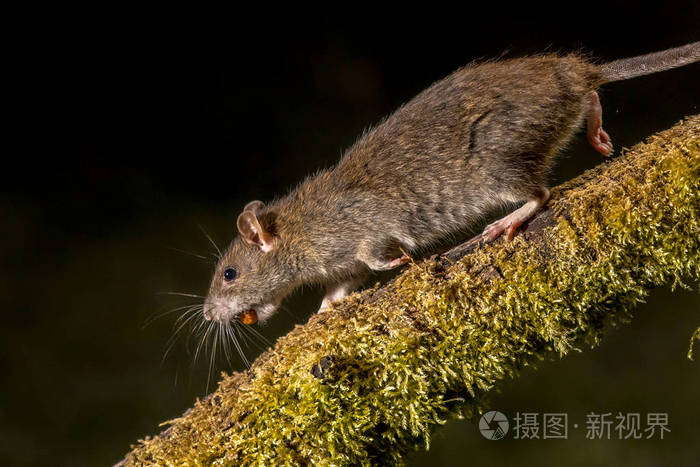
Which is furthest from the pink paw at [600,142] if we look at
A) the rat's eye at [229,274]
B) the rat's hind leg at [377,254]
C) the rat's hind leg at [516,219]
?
the rat's eye at [229,274]

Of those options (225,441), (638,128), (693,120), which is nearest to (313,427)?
(225,441)

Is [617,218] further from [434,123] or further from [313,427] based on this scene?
[313,427]

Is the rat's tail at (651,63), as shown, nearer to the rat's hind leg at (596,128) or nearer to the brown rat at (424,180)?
the brown rat at (424,180)

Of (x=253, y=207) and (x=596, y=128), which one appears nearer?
(x=596, y=128)

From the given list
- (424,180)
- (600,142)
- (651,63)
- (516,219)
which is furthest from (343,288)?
(651,63)

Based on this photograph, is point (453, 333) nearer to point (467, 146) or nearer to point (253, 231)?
point (467, 146)
